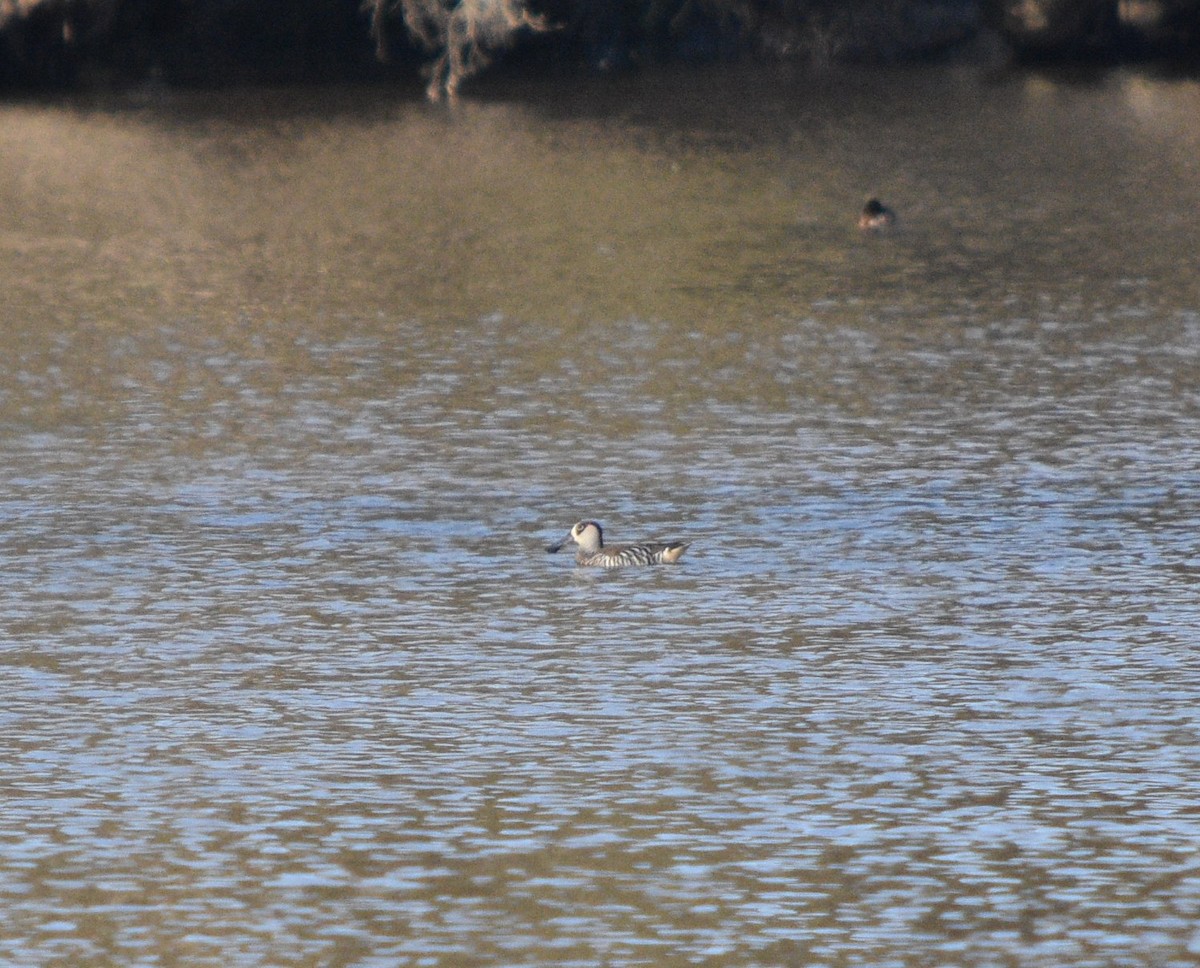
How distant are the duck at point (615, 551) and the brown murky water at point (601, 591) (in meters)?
0.14

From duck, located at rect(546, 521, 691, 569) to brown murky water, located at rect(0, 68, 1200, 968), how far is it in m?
0.14

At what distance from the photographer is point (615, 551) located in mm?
16672

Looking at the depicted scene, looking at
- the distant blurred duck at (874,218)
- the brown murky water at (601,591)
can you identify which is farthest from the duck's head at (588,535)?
the distant blurred duck at (874,218)

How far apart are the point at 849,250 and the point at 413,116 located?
2075cm

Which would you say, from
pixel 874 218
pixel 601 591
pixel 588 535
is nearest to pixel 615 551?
pixel 588 535

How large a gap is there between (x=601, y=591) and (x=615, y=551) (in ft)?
1.62

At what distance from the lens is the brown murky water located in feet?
34.6

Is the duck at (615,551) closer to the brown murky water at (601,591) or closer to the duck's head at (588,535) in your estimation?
the duck's head at (588,535)

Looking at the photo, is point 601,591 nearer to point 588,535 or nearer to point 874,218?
point 588,535

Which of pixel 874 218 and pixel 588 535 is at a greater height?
pixel 874 218

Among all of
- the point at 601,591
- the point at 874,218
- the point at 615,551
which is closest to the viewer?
the point at 601,591

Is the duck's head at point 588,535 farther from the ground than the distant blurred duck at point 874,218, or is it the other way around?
the distant blurred duck at point 874,218

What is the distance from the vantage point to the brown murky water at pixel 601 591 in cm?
1054

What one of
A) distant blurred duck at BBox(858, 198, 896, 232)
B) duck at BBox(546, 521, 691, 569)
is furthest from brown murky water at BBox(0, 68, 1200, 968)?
distant blurred duck at BBox(858, 198, 896, 232)
